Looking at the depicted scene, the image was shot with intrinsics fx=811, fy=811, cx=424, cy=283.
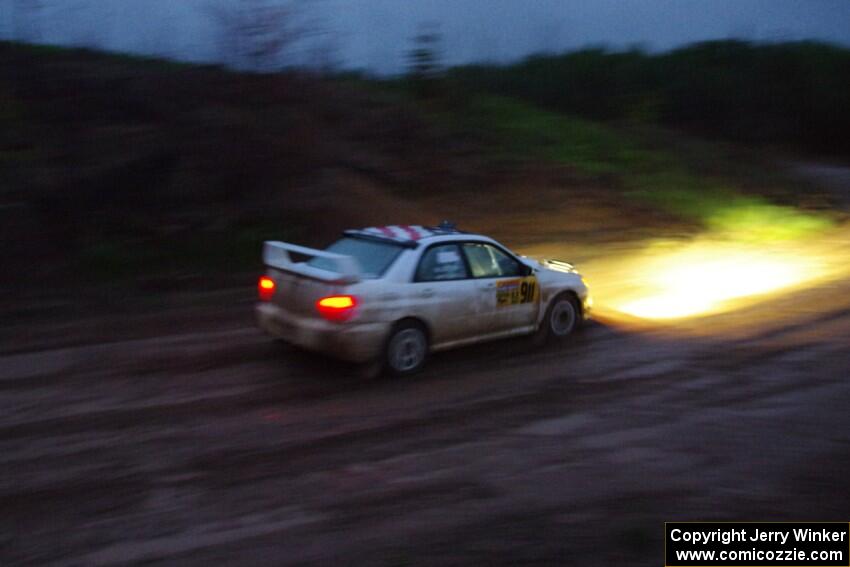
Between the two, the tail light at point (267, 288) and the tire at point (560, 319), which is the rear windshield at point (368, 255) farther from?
the tire at point (560, 319)

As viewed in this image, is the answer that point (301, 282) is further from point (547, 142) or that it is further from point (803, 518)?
point (547, 142)

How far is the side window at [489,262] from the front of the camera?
360 inches

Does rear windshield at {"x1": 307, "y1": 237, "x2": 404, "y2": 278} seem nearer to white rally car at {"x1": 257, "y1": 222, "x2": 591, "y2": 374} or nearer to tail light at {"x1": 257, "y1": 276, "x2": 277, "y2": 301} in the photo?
white rally car at {"x1": 257, "y1": 222, "x2": 591, "y2": 374}

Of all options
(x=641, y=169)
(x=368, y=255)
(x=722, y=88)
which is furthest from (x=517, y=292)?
(x=722, y=88)

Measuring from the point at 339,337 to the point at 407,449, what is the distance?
182 cm

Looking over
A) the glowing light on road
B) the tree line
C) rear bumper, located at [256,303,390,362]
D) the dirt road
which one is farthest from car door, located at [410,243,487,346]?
the tree line

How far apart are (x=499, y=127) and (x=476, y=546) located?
737 inches

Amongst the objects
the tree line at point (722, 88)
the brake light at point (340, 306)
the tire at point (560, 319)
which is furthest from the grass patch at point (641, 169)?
the brake light at point (340, 306)

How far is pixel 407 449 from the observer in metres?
6.49

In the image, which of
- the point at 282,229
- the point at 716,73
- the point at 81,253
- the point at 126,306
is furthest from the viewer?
the point at 716,73

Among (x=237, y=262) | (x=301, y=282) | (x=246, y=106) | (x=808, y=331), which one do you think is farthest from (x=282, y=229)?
(x=808, y=331)

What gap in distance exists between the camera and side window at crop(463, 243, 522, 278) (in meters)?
9.13

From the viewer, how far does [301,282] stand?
824 cm

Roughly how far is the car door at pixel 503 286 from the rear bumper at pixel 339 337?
147 centimetres
